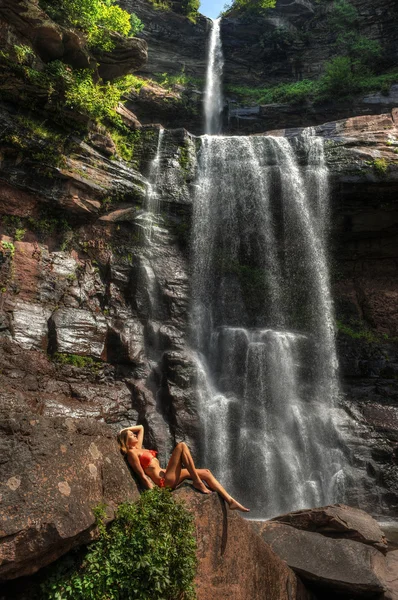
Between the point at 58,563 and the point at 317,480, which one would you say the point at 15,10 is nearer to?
the point at 58,563

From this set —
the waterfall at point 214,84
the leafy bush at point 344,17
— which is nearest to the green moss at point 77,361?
the waterfall at point 214,84

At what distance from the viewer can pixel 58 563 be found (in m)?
3.79

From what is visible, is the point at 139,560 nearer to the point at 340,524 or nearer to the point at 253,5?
the point at 340,524

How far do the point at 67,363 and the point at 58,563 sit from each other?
9.29m

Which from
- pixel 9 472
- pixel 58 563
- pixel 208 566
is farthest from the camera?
pixel 208 566

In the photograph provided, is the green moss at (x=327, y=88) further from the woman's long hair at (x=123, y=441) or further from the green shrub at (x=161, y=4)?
the woman's long hair at (x=123, y=441)

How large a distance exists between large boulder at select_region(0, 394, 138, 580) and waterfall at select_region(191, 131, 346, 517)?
8744 millimetres

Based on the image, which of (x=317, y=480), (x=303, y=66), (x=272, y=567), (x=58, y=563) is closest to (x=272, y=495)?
(x=317, y=480)

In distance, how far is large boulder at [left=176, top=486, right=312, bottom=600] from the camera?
4.80 meters

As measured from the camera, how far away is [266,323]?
17.5 metres

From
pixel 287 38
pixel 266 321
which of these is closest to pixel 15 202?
pixel 266 321

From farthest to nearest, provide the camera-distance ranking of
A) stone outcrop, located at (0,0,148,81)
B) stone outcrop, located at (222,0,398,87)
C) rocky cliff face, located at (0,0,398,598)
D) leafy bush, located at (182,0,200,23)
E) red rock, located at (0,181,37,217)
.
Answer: leafy bush, located at (182,0,200,23)
stone outcrop, located at (222,0,398,87)
red rock, located at (0,181,37,217)
stone outcrop, located at (0,0,148,81)
rocky cliff face, located at (0,0,398,598)

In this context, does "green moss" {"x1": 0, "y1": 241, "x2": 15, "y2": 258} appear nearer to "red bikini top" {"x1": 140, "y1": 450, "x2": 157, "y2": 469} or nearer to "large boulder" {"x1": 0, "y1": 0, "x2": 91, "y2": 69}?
"large boulder" {"x1": 0, "y1": 0, "x2": 91, "y2": 69}

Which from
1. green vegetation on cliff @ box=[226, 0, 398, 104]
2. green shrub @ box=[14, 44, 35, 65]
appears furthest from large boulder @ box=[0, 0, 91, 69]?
green vegetation on cliff @ box=[226, 0, 398, 104]
